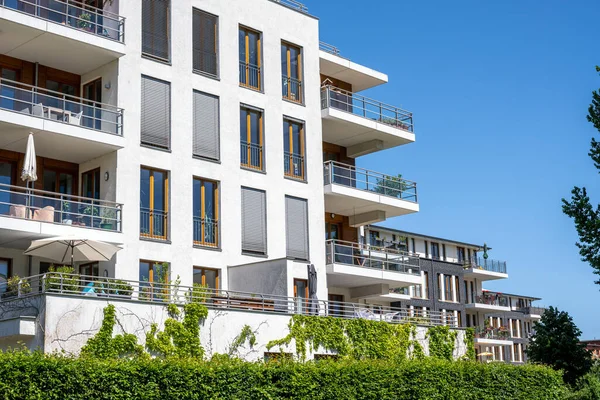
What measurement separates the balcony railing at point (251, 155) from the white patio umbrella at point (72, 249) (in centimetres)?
797

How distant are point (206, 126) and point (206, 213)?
10.4 ft

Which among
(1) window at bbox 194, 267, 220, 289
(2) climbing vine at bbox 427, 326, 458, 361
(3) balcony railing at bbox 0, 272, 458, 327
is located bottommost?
(2) climbing vine at bbox 427, 326, 458, 361

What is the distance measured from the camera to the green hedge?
1789 centimetres

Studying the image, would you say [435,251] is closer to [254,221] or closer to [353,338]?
[254,221]

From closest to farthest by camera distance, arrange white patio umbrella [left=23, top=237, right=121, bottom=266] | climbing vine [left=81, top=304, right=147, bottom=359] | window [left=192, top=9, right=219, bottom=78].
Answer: climbing vine [left=81, top=304, right=147, bottom=359] < white patio umbrella [left=23, top=237, right=121, bottom=266] < window [left=192, top=9, right=219, bottom=78]

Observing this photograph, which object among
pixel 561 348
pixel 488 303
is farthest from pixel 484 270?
pixel 561 348

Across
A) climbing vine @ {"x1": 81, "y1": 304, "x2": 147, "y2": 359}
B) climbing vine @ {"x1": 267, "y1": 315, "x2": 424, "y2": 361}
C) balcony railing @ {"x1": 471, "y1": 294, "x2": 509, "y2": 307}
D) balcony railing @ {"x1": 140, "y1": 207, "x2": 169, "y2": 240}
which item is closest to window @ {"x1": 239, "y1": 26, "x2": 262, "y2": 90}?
balcony railing @ {"x1": 140, "y1": 207, "x2": 169, "y2": 240}

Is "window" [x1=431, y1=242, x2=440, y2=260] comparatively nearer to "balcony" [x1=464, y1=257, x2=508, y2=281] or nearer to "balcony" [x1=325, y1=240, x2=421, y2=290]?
"balcony" [x1=464, y1=257, x2=508, y2=281]

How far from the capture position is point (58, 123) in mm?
25969

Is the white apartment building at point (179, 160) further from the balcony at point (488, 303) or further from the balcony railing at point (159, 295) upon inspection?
the balcony at point (488, 303)

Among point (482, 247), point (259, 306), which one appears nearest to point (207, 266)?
point (259, 306)

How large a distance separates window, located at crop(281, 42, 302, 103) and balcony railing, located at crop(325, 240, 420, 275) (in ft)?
20.2

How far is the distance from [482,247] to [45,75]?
56.9 meters

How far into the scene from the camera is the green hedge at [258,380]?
17.9 metres
